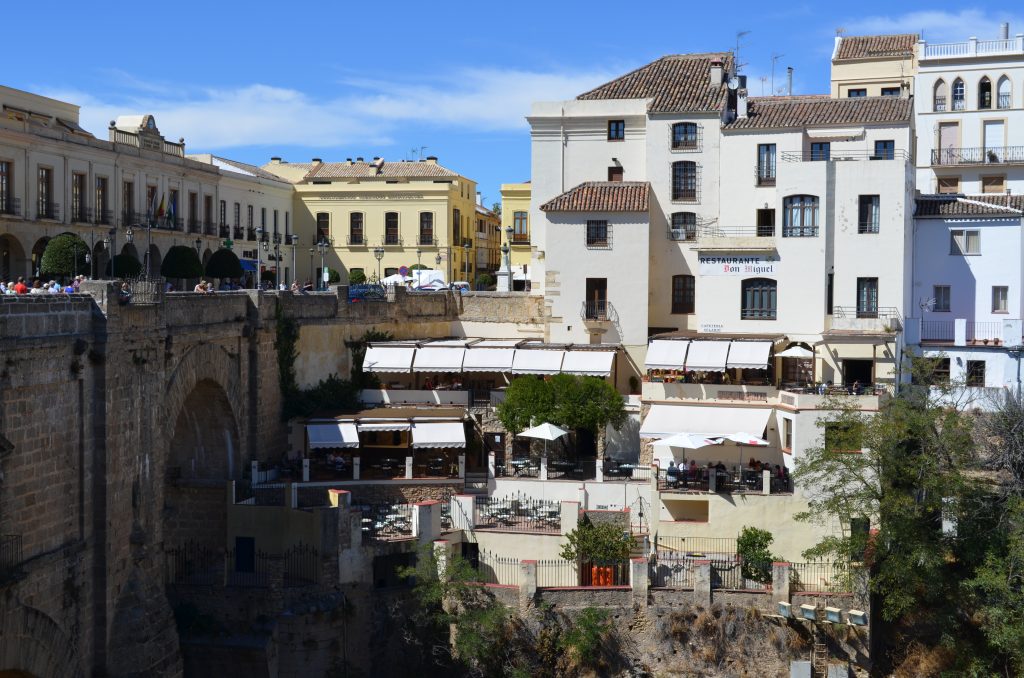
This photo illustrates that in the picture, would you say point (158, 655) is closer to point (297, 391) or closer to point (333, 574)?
point (333, 574)

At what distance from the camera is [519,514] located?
30.8 metres

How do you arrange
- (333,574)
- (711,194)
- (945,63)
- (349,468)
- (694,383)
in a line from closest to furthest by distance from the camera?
(333,574)
(349,468)
(694,383)
(711,194)
(945,63)

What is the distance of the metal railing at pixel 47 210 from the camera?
4075 centimetres

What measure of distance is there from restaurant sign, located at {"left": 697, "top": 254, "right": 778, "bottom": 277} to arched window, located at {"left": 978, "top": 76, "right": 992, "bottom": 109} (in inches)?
590

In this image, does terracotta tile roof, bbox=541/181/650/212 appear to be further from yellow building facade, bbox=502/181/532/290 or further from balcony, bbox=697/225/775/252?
yellow building facade, bbox=502/181/532/290

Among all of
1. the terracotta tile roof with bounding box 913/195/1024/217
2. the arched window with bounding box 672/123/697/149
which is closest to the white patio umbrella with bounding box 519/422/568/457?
the arched window with bounding box 672/123/697/149

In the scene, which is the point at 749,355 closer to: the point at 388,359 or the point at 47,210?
the point at 388,359

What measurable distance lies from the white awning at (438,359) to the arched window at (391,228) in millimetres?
22638

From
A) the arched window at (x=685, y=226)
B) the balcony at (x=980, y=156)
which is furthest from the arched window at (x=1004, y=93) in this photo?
the arched window at (x=685, y=226)

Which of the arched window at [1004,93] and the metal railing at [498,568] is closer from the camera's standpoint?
the metal railing at [498,568]

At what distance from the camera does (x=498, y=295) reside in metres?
40.9

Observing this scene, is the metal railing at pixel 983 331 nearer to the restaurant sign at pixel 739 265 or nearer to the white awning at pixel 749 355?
the restaurant sign at pixel 739 265

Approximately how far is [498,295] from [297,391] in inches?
381

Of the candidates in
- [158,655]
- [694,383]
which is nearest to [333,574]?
[158,655]
